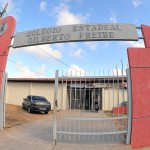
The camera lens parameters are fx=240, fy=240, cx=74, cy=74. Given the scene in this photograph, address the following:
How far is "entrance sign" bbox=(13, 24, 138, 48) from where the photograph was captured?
27.3 feet

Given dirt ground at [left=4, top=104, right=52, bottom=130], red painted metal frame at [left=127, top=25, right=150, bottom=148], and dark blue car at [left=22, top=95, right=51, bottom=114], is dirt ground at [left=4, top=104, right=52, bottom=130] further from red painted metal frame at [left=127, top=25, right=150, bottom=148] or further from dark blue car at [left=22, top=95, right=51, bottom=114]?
red painted metal frame at [left=127, top=25, right=150, bottom=148]

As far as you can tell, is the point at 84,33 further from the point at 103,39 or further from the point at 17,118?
the point at 17,118

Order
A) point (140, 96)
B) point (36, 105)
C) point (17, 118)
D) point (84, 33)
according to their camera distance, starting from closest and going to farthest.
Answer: point (140, 96) < point (84, 33) < point (17, 118) < point (36, 105)

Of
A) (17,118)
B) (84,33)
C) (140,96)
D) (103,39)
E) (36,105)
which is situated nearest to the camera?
(140,96)

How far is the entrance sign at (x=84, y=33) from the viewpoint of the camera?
27.3ft

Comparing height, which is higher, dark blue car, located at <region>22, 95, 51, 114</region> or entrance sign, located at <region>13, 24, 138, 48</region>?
entrance sign, located at <region>13, 24, 138, 48</region>

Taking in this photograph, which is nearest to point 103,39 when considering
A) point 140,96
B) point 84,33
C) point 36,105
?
point 84,33

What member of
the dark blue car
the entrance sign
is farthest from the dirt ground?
the entrance sign

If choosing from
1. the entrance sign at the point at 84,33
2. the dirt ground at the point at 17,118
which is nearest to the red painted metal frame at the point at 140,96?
the entrance sign at the point at 84,33

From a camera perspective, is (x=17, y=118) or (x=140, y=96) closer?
(x=140, y=96)

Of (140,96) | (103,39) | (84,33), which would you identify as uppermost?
(84,33)

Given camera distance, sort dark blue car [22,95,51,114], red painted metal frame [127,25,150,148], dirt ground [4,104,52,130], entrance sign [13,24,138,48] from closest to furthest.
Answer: red painted metal frame [127,25,150,148] → entrance sign [13,24,138,48] → dirt ground [4,104,52,130] → dark blue car [22,95,51,114]

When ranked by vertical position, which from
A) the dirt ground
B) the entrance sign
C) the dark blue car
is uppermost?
the entrance sign

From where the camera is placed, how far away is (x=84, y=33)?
853 cm
